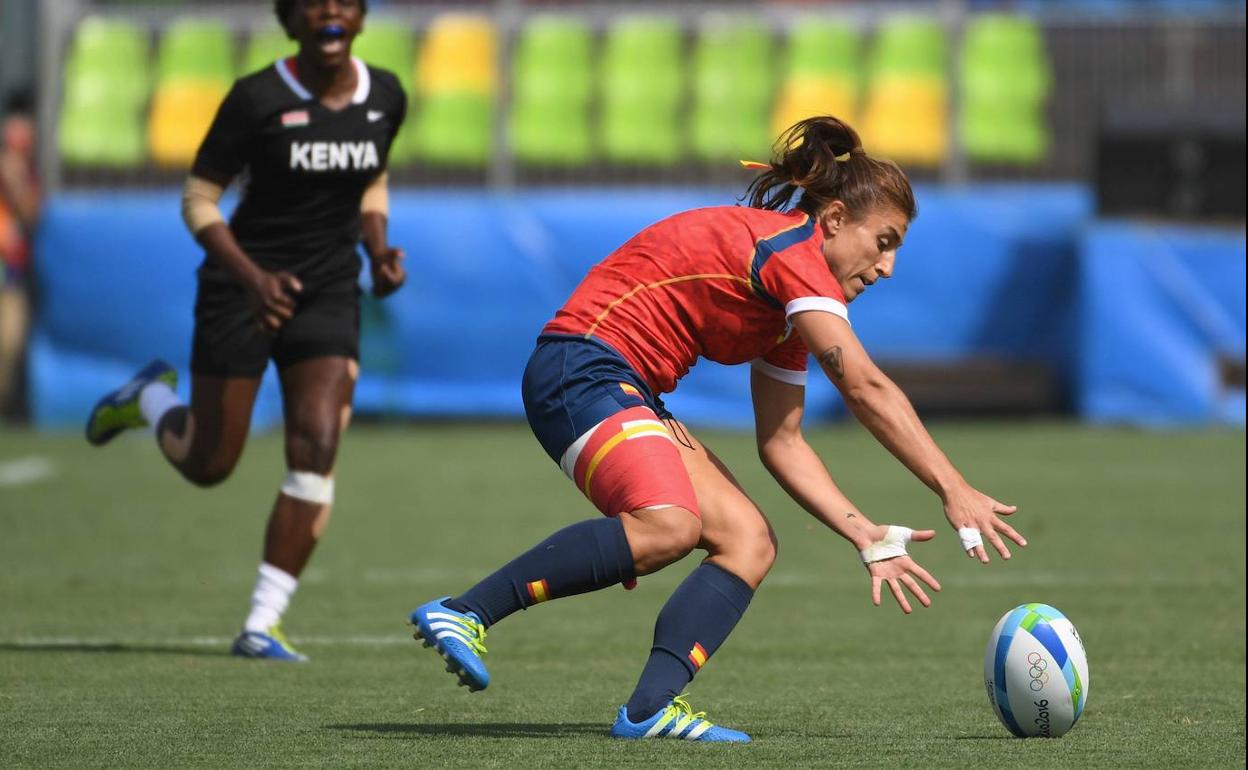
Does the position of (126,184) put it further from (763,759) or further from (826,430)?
(763,759)

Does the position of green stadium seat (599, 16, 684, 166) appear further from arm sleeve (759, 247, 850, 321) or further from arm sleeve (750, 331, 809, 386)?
arm sleeve (759, 247, 850, 321)

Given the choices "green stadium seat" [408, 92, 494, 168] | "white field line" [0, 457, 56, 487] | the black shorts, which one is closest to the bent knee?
the black shorts

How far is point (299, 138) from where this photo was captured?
7.21 metres

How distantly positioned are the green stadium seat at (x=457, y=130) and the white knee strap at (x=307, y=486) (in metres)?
11.0

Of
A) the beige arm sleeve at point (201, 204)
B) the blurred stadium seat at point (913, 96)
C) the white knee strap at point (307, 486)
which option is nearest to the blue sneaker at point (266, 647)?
the white knee strap at point (307, 486)

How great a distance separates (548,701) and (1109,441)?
31.4ft

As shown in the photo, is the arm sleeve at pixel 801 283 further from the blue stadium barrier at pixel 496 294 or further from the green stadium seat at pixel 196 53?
the green stadium seat at pixel 196 53

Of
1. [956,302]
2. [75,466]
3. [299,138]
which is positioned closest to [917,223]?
[956,302]

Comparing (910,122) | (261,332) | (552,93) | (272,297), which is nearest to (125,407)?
(261,332)

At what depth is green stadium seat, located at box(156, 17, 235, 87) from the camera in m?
18.2

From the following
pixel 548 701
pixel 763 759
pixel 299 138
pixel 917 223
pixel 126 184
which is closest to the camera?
pixel 763 759

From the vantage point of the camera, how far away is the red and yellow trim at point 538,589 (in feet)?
16.4

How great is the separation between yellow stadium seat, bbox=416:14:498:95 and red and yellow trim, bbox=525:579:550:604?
13.4m

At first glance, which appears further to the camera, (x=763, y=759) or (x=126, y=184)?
(x=126, y=184)
